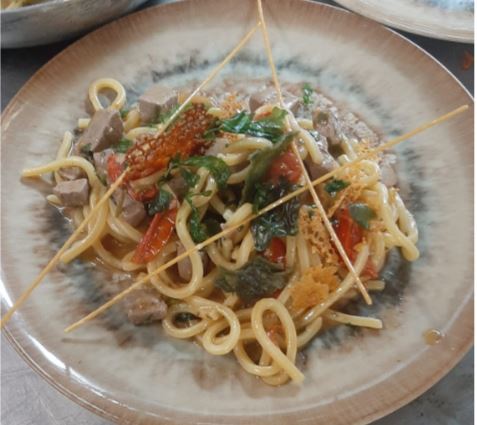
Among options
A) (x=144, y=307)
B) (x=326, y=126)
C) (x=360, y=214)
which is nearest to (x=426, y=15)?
(x=326, y=126)

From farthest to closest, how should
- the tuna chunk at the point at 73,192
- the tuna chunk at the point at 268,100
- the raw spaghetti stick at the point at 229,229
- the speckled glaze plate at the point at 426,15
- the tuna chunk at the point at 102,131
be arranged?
the speckled glaze plate at the point at 426,15, the tuna chunk at the point at 268,100, the tuna chunk at the point at 102,131, the tuna chunk at the point at 73,192, the raw spaghetti stick at the point at 229,229

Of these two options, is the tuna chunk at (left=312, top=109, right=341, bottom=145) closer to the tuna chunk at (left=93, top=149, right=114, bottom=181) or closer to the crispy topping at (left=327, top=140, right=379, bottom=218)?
the crispy topping at (left=327, top=140, right=379, bottom=218)

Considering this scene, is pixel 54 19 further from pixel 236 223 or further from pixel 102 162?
pixel 236 223

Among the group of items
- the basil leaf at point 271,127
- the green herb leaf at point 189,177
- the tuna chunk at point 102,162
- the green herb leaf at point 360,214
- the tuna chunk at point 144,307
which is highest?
the basil leaf at point 271,127

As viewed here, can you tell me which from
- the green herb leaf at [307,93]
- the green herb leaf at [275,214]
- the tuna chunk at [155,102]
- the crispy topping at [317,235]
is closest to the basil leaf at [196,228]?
the green herb leaf at [275,214]

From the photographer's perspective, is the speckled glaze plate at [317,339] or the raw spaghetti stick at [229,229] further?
the raw spaghetti stick at [229,229]

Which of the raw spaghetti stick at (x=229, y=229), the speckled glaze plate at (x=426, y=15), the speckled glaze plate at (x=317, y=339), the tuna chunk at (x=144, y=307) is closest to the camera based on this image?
the speckled glaze plate at (x=317, y=339)

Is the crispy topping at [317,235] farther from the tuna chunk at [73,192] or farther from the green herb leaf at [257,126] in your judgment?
the tuna chunk at [73,192]
